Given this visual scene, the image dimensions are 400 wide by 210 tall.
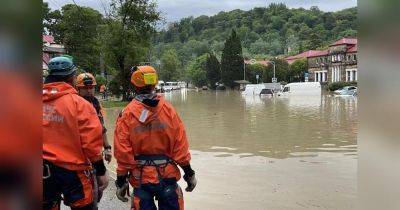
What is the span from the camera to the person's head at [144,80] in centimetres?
406

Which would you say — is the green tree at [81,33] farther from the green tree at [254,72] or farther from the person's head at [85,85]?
the person's head at [85,85]

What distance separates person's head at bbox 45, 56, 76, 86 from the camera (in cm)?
340

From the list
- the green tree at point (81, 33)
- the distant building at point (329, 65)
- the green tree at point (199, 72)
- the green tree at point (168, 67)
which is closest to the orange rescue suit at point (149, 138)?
the green tree at point (81, 33)

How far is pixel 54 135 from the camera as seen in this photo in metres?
3.21

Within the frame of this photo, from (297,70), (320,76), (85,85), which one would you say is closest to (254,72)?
(297,70)

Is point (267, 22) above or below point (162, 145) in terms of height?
above

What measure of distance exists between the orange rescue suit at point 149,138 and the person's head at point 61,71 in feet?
2.26

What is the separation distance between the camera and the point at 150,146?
396cm

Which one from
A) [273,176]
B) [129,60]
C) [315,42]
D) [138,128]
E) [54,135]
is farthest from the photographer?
[315,42]

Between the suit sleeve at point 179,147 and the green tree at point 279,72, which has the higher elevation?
the green tree at point 279,72

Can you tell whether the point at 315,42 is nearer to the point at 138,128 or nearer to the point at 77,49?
the point at 77,49
